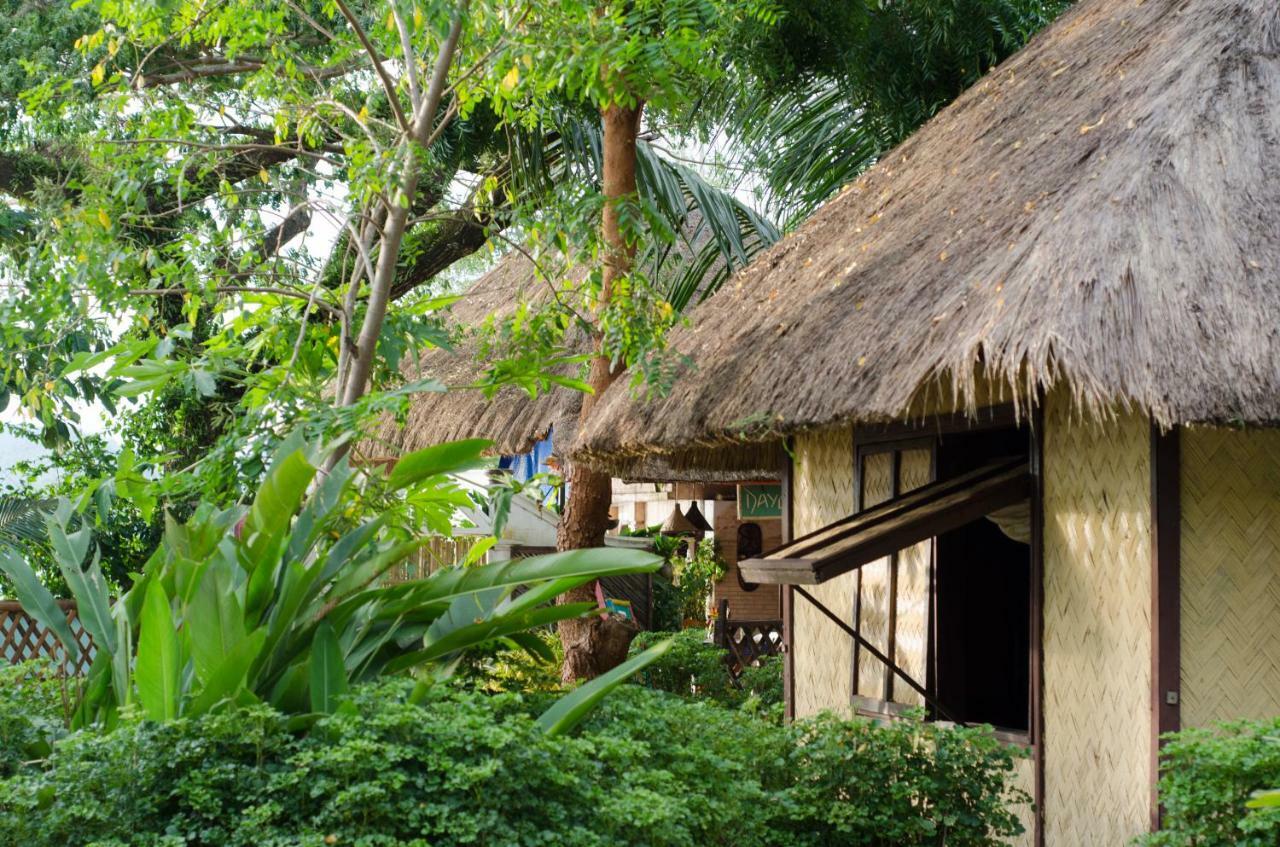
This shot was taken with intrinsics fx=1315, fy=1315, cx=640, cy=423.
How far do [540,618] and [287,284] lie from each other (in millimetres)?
2625

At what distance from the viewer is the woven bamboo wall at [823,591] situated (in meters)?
6.98

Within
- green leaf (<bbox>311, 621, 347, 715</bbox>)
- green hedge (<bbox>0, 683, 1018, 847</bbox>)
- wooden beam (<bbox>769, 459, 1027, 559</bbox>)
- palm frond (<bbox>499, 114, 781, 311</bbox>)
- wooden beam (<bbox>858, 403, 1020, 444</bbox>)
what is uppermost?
palm frond (<bbox>499, 114, 781, 311</bbox>)

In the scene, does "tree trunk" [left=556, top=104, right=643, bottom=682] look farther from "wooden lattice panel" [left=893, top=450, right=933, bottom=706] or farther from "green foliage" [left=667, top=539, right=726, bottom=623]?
"green foliage" [left=667, top=539, right=726, bottom=623]

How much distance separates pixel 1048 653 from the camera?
5.42 metres

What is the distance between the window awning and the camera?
17.1 ft

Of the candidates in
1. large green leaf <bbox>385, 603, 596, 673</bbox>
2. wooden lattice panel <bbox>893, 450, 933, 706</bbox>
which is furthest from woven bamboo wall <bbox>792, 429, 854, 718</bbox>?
large green leaf <bbox>385, 603, 596, 673</bbox>

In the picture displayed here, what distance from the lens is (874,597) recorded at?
6.74 meters

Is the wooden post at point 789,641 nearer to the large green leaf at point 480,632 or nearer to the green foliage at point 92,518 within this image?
the large green leaf at point 480,632

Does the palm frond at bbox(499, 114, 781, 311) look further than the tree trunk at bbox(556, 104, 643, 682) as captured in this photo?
Yes

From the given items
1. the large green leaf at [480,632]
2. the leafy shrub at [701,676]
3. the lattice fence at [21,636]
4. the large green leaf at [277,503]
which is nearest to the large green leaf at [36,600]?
the large green leaf at [277,503]

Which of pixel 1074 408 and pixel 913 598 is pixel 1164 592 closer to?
pixel 1074 408

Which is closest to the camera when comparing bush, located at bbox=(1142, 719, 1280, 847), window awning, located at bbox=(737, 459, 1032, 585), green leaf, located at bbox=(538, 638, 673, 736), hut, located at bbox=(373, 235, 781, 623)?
bush, located at bbox=(1142, 719, 1280, 847)

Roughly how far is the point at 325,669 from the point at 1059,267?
2.93 meters

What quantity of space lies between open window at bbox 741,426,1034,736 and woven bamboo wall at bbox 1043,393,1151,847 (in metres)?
0.20
